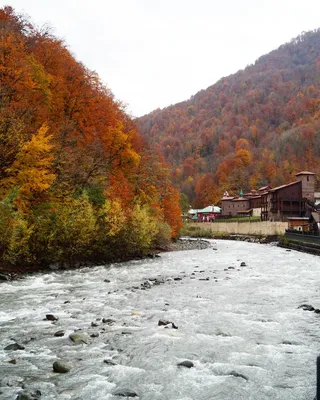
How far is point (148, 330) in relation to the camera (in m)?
10.3

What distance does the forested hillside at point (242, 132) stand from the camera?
12325cm

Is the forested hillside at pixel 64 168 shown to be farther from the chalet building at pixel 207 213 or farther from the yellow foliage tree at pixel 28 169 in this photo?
the chalet building at pixel 207 213

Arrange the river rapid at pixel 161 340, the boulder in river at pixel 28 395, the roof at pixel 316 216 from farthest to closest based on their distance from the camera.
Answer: the roof at pixel 316 216 < the river rapid at pixel 161 340 < the boulder in river at pixel 28 395

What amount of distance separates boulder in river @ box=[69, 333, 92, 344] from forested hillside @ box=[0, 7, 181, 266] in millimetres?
11441

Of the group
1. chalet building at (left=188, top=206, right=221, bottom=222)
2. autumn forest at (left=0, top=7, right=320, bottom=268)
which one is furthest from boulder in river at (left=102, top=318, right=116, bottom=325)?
chalet building at (left=188, top=206, right=221, bottom=222)

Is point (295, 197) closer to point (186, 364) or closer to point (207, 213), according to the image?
point (207, 213)

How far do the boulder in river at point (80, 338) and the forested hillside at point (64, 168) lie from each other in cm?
1144

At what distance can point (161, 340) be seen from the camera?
9.43 meters

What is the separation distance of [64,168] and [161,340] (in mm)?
20713

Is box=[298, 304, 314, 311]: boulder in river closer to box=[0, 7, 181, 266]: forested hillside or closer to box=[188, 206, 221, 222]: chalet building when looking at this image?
box=[0, 7, 181, 266]: forested hillside

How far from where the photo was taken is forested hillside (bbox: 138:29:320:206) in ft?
404

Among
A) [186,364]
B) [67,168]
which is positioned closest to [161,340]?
[186,364]

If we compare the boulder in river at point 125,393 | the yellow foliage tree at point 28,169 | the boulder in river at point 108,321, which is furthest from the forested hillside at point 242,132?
the boulder in river at point 125,393

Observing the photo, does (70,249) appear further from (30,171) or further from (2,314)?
(2,314)
